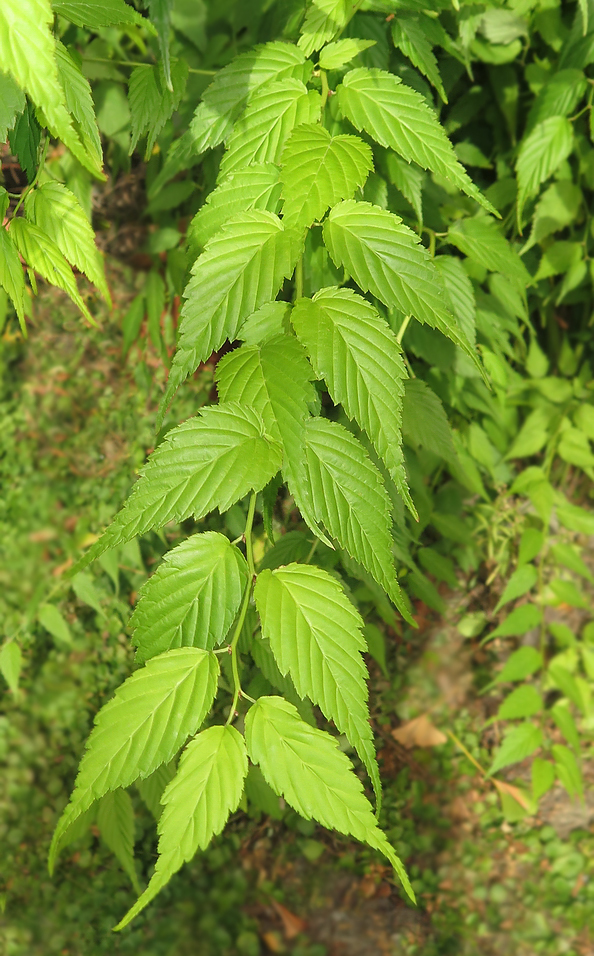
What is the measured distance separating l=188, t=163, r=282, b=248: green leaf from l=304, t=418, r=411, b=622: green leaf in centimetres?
26

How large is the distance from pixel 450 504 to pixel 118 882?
1235 millimetres

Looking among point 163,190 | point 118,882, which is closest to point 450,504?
point 163,190

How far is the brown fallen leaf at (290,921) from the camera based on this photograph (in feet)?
6.41

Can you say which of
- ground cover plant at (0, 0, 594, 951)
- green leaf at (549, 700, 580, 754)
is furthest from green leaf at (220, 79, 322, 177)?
green leaf at (549, 700, 580, 754)

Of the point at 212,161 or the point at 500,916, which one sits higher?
the point at 212,161

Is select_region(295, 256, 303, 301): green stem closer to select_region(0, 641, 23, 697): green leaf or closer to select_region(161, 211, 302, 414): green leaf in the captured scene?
select_region(161, 211, 302, 414): green leaf

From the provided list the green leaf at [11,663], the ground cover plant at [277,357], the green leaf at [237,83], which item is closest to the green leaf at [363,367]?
the ground cover plant at [277,357]

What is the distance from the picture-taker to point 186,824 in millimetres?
644

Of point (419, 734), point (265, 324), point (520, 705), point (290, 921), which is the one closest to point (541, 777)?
point (520, 705)

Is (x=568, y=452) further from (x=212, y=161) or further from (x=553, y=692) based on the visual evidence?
(x=212, y=161)

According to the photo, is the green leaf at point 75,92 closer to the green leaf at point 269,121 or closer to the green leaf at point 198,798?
the green leaf at point 269,121

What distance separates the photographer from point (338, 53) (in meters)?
0.90

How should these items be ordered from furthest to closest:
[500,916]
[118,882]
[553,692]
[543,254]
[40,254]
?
[553,692], [500,916], [118,882], [543,254], [40,254]

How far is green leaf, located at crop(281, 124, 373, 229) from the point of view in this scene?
2.52ft
